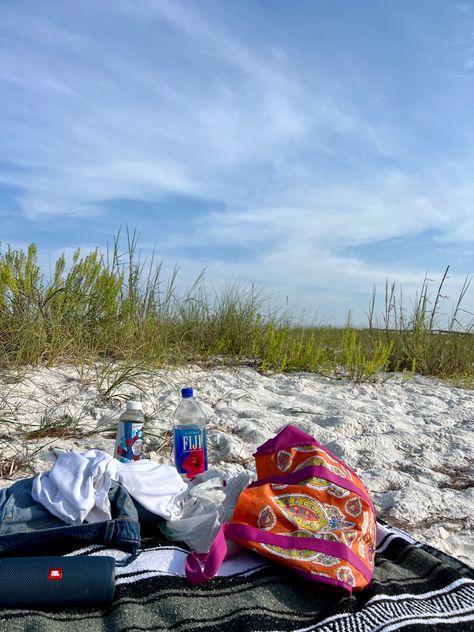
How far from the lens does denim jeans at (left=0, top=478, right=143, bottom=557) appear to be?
1.98m

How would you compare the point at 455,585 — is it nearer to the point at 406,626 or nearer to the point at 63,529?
the point at 406,626

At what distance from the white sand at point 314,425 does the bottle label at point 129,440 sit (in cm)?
43

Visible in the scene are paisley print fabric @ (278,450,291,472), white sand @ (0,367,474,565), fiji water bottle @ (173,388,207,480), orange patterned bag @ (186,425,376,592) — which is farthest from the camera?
fiji water bottle @ (173,388,207,480)

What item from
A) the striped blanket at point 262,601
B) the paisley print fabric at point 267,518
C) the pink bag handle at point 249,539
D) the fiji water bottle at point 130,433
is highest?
the fiji water bottle at point 130,433

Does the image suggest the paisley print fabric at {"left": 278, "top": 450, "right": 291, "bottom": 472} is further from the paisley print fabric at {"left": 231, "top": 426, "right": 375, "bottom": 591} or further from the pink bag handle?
the pink bag handle

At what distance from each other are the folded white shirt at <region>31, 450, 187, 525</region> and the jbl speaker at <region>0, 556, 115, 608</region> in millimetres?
305

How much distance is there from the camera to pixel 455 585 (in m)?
1.87

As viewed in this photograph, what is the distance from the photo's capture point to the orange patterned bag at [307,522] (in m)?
1.86

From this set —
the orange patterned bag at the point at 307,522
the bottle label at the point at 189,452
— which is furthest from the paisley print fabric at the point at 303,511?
the bottle label at the point at 189,452

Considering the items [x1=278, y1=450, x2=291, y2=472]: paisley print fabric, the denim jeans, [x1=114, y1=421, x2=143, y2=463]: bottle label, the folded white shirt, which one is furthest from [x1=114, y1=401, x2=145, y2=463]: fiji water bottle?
[x1=278, y1=450, x2=291, y2=472]: paisley print fabric

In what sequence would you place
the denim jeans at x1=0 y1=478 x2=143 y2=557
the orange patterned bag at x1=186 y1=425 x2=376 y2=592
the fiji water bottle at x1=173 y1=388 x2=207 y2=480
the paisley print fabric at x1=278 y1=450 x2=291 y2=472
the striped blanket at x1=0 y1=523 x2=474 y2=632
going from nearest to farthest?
the striped blanket at x1=0 y1=523 x2=474 y2=632
the orange patterned bag at x1=186 y1=425 x2=376 y2=592
the denim jeans at x1=0 y1=478 x2=143 y2=557
the paisley print fabric at x1=278 y1=450 x2=291 y2=472
the fiji water bottle at x1=173 y1=388 x2=207 y2=480

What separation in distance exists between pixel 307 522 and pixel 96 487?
812mm

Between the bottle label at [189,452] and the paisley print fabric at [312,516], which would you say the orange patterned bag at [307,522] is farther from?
the bottle label at [189,452]

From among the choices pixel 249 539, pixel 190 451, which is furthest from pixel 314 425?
pixel 249 539
